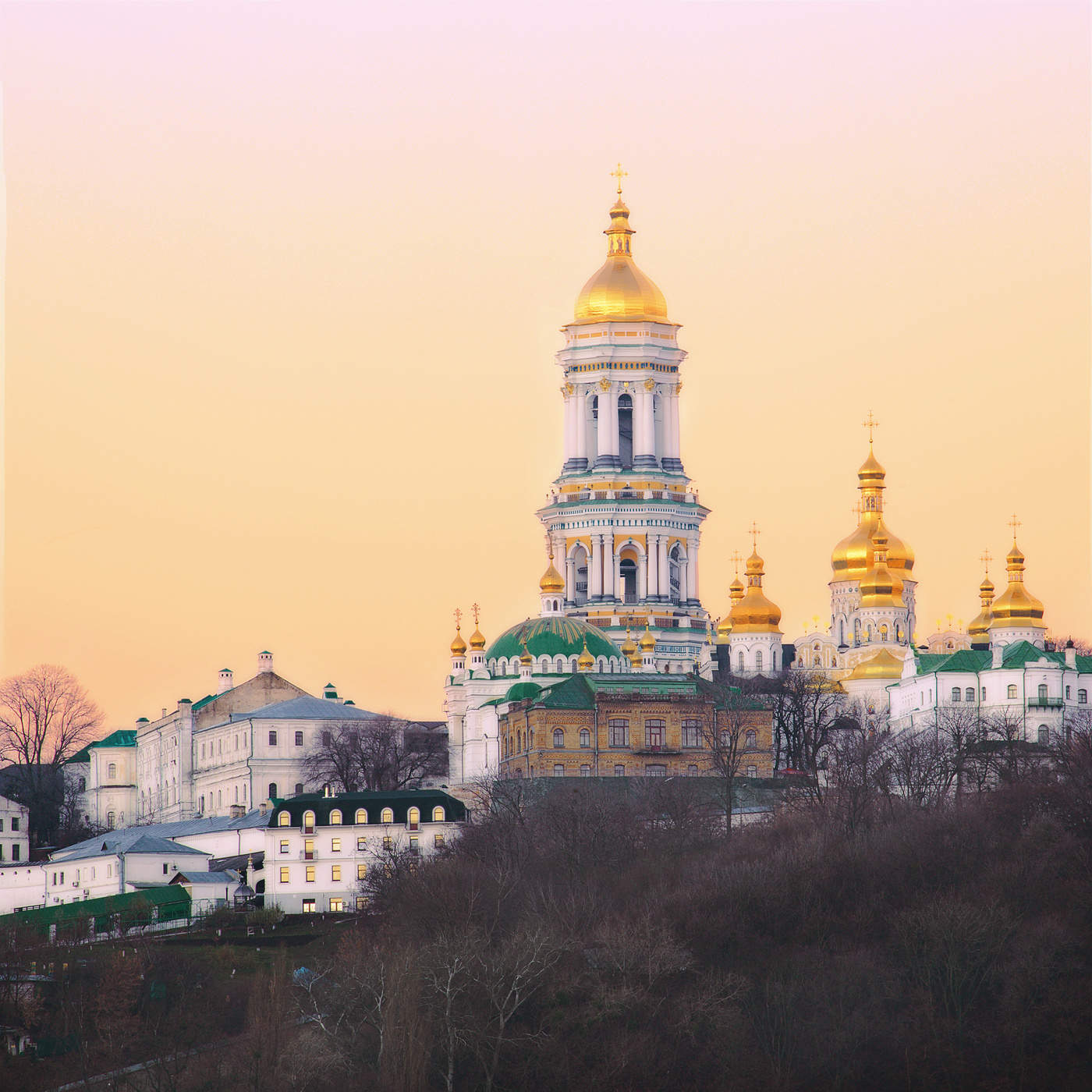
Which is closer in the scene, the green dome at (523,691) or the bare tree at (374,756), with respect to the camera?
the green dome at (523,691)

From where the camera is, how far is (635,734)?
110 m

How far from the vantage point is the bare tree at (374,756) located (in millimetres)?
118875

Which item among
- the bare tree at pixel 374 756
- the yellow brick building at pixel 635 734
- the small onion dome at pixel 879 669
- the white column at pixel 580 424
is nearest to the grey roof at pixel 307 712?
the bare tree at pixel 374 756

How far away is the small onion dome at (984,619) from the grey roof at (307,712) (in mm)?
29029

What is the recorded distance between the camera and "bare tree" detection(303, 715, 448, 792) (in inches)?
4680

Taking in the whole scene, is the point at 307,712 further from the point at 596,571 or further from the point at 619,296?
the point at 619,296

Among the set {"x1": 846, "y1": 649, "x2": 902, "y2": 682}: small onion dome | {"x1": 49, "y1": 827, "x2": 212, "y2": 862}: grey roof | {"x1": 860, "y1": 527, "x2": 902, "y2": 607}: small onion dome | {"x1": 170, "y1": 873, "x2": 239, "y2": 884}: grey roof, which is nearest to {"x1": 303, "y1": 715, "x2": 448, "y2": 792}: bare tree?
{"x1": 49, "y1": 827, "x2": 212, "y2": 862}: grey roof

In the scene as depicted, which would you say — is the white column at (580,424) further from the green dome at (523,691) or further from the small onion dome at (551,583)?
the green dome at (523,691)

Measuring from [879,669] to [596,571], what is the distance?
12.6 metres

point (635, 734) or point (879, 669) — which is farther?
point (879, 669)

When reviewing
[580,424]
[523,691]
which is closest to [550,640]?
[523,691]

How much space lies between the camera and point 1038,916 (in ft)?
263

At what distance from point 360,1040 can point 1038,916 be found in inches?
674

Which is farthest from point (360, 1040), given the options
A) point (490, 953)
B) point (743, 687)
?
point (743, 687)
